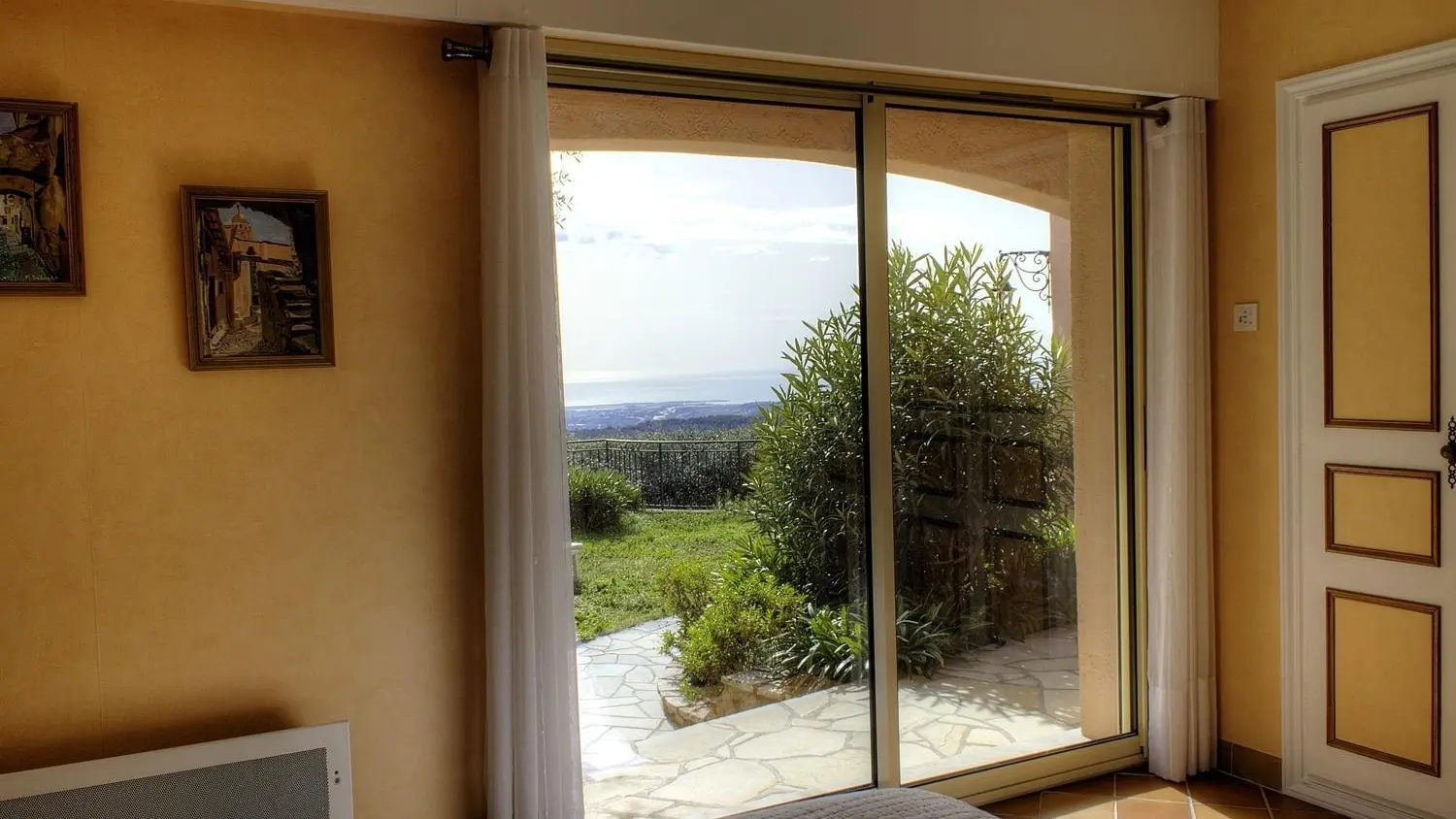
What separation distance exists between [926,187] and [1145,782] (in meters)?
2.18

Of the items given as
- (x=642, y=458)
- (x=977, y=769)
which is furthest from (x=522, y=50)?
(x=977, y=769)

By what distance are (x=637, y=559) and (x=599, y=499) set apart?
21cm

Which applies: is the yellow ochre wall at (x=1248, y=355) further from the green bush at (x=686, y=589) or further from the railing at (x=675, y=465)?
the green bush at (x=686, y=589)

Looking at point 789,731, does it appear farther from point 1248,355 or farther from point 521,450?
point 1248,355

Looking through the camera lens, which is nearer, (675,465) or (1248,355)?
(675,465)

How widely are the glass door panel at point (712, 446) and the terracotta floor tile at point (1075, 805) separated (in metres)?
0.64

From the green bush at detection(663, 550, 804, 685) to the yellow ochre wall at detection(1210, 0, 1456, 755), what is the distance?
64.0 inches

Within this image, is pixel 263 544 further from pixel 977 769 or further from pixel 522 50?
pixel 977 769

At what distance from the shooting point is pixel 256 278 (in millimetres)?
2410

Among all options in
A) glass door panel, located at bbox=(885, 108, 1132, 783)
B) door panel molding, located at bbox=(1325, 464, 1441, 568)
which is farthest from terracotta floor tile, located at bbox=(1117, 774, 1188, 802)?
door panel molding, located at bbox=(1325, 464, 1441, 568)

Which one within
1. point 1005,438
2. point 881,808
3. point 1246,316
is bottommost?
point 881,808

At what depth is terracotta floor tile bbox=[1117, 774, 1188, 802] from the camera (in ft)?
11.1

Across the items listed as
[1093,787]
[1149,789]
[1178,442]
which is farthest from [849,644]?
[1178,442]

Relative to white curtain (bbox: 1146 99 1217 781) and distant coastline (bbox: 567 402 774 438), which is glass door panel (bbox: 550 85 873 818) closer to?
distant coastline (bbox: 567 402 774 438)
